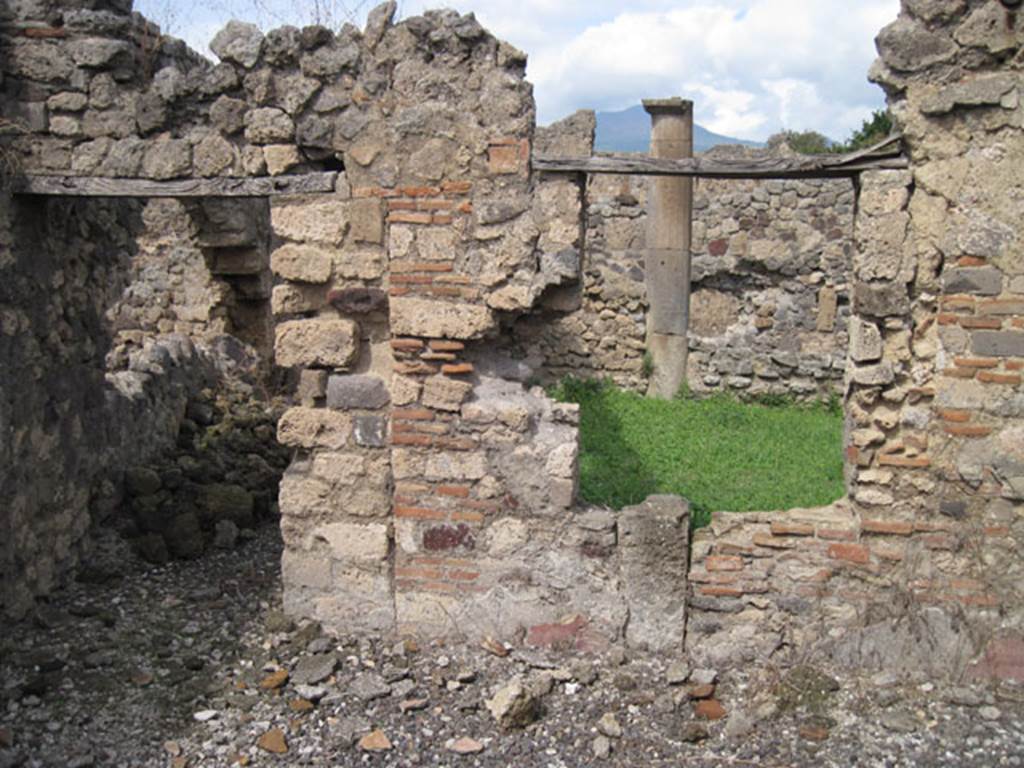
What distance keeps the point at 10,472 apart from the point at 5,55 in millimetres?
2249

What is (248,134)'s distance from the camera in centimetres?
495

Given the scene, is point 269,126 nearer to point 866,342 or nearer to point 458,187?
point 458,187

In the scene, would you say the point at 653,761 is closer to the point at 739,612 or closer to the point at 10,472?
the point at 739,612

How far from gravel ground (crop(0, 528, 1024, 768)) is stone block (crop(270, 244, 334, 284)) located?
192cm

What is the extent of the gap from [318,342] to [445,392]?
2.43 feet

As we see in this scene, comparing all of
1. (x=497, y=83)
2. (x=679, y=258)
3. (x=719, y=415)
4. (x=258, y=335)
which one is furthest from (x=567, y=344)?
(x=497, y=83)

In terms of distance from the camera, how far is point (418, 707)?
4.61 m

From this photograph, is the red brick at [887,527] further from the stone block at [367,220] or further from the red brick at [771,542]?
the stone block at [367,220]

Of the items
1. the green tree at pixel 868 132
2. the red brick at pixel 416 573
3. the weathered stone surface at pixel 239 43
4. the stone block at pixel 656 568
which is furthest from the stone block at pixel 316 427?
the green tree at pixel 868 132

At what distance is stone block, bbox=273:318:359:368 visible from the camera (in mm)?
5008

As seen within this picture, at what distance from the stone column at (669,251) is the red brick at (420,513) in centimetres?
671

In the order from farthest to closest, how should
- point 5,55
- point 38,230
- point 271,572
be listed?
1. point 271,572
2. point 38,230
3. point 5,55

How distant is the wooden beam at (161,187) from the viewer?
4961 millimetres

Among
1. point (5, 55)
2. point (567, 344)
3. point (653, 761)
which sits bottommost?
point (653, 761)
